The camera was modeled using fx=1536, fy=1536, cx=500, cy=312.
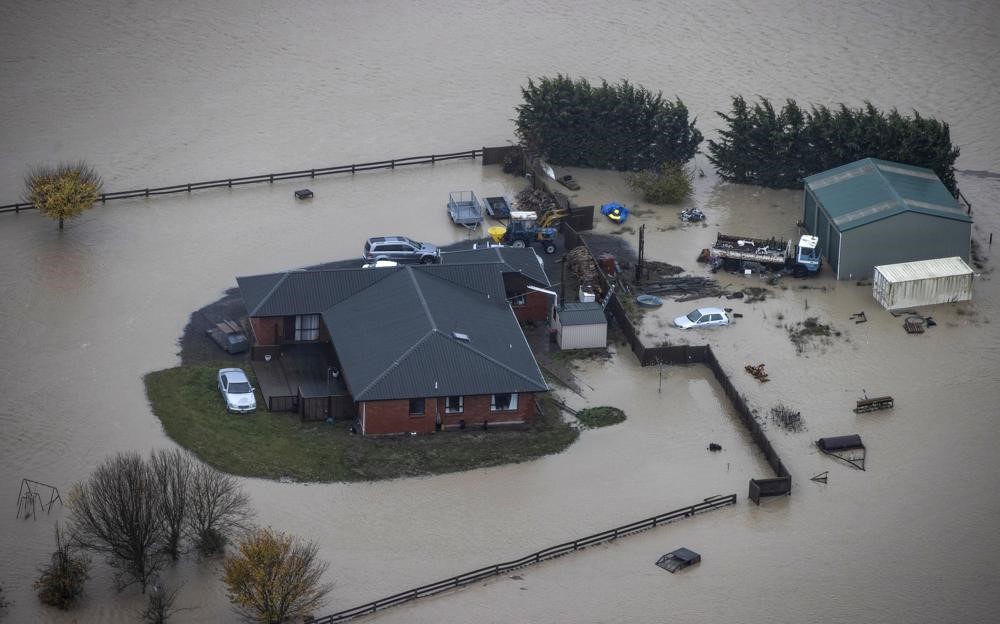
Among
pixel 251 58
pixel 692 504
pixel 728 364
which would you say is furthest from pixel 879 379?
pixel 251 58

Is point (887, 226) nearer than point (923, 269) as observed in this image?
No

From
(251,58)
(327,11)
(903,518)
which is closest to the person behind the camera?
(903,518)

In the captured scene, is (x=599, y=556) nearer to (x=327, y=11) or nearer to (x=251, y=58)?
(x=251, y=58)

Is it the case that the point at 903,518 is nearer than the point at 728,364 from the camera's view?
Yes

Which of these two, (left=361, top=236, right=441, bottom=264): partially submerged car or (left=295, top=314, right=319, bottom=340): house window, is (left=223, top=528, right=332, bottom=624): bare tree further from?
(left=361, top=236, right=441, bottom=264): partially submerged car

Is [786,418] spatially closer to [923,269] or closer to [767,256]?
[767,256]

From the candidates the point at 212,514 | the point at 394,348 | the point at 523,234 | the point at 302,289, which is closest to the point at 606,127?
the point at 523,234

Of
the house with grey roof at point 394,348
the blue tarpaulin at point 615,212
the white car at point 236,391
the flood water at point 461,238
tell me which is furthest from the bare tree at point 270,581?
the blue tarpaulin at point 615,212
